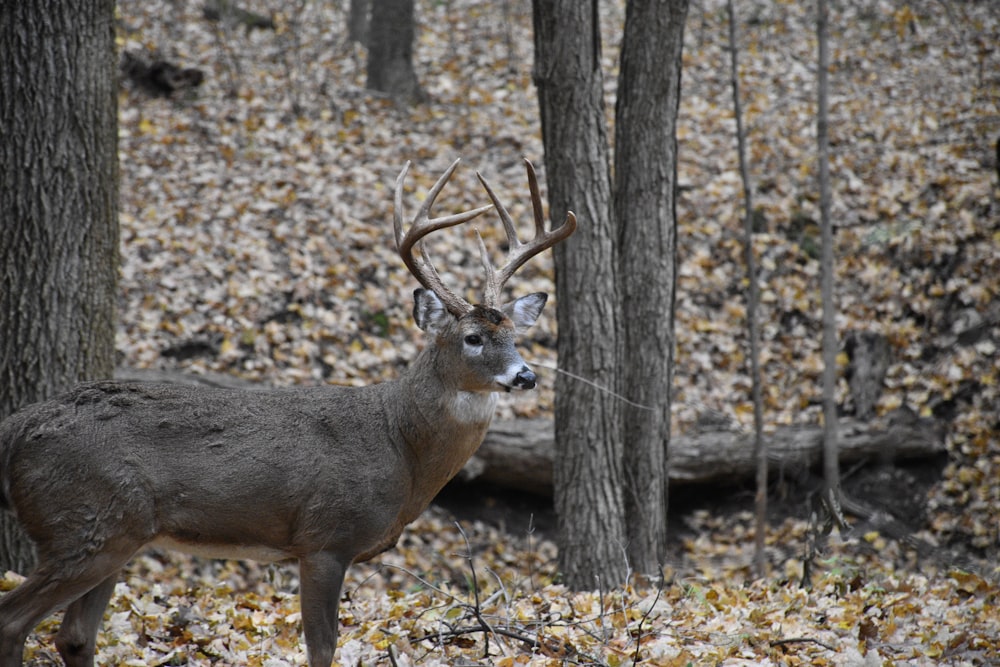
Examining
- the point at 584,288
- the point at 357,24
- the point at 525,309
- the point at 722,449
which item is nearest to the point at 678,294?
the point at 722,449

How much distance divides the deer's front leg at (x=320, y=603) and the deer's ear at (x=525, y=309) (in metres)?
1.63

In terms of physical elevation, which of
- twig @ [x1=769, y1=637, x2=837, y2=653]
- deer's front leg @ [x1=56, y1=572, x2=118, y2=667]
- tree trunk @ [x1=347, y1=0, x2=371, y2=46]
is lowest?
twig @ [x1=769, y1=637, x2=837, y2=653]

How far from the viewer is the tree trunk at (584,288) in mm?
6809

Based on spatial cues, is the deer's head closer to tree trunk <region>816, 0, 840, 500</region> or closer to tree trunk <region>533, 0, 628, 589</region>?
tree trunk <region>533, 0, 628, 589</region>

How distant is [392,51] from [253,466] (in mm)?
11875

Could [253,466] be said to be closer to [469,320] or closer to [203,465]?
[203,465]

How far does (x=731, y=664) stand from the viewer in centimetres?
483

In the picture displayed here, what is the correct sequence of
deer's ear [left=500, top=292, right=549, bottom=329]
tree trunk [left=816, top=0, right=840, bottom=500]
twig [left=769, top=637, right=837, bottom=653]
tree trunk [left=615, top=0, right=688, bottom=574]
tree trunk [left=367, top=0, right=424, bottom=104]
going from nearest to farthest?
twig [left=769, top=637, right=837, bottom=653]
deer's ear [left=500, top=292, right=549, bottom=329]
tree trunk [left=615, top=0, right=688, bottom=574]
tree trunk [left=816, top=0, right=840, bottom=500]
tree trunk [left=367, top=0, right=424, bottom=104]

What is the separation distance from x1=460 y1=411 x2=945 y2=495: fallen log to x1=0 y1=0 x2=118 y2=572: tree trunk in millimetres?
4369

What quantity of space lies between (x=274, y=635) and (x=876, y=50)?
13710 millimetres

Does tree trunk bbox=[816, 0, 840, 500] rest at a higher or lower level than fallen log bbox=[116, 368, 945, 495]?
higher

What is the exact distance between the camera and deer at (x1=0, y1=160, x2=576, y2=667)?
4215 mm

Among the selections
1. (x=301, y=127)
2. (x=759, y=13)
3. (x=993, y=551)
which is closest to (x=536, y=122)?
(x=301, y=127)

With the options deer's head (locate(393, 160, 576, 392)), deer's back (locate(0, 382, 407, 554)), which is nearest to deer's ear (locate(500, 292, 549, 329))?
deer's head (locate(393, 160, 576, 392))
